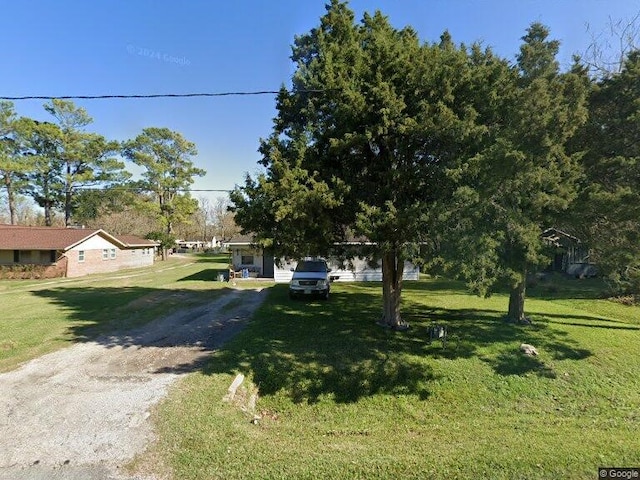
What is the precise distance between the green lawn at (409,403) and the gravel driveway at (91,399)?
1.47 ft

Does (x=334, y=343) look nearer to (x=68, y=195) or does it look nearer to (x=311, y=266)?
(x=311, y=266)

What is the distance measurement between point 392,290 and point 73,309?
11.8m

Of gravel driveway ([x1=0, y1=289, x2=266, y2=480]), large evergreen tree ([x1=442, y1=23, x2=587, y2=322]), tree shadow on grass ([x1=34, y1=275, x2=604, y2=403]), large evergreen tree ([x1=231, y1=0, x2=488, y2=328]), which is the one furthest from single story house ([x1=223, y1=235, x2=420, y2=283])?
large evergreen tree ([x1=442, y1=23, x2=587, y2=322])

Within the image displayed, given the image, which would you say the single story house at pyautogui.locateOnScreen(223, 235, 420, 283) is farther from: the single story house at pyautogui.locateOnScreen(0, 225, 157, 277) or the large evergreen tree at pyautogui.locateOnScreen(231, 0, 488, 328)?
the large evergreen tree at pyautogui.locateOnScreen(231, 0, 488, 328)

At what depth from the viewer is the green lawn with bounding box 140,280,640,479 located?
14.4 ft

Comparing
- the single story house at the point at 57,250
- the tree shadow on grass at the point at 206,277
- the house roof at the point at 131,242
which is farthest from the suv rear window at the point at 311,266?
the house roof at the point at 131,242

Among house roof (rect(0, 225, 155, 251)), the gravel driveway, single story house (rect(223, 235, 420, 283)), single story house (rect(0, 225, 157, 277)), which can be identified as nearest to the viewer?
the gravel driveway

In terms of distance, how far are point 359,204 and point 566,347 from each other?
7.18m

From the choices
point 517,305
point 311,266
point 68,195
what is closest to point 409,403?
point 517,305

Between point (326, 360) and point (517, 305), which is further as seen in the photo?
point (517, 305)

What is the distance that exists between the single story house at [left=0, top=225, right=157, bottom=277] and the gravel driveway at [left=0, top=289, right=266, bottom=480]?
19.8m

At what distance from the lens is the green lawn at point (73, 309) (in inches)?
350

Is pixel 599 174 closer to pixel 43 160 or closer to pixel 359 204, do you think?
pixel 359 204

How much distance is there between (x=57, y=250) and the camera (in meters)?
24.6
